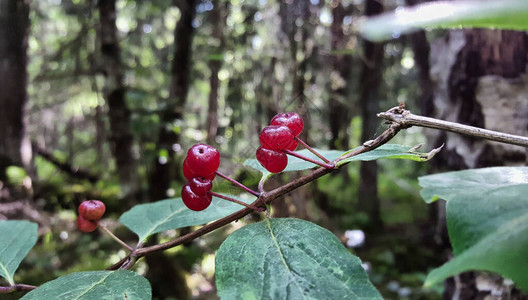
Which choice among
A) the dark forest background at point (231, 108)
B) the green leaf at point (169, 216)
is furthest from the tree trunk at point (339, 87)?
the green leaf at point (169, 216)

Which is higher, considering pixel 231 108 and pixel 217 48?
pixel 217 48

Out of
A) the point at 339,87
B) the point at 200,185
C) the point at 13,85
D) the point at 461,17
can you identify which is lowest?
the point at 339,87

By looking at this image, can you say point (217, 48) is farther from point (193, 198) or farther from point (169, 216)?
point (193, 198)

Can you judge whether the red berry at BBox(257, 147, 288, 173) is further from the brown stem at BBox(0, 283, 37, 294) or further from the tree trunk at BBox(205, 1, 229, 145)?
the tree trunk at BBox(205, 1, 229, 145)

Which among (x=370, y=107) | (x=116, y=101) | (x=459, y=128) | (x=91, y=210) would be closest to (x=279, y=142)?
(x=459, y=128)

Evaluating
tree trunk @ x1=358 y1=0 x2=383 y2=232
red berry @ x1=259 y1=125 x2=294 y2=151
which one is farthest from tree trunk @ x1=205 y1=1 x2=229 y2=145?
red berry @ x1=259 y1=125 x2=294 y2=151

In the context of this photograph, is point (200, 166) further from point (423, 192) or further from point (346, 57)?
point (346, 57)

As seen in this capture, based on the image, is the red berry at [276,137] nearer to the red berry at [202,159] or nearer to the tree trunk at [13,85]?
the red berry at [202,159]
